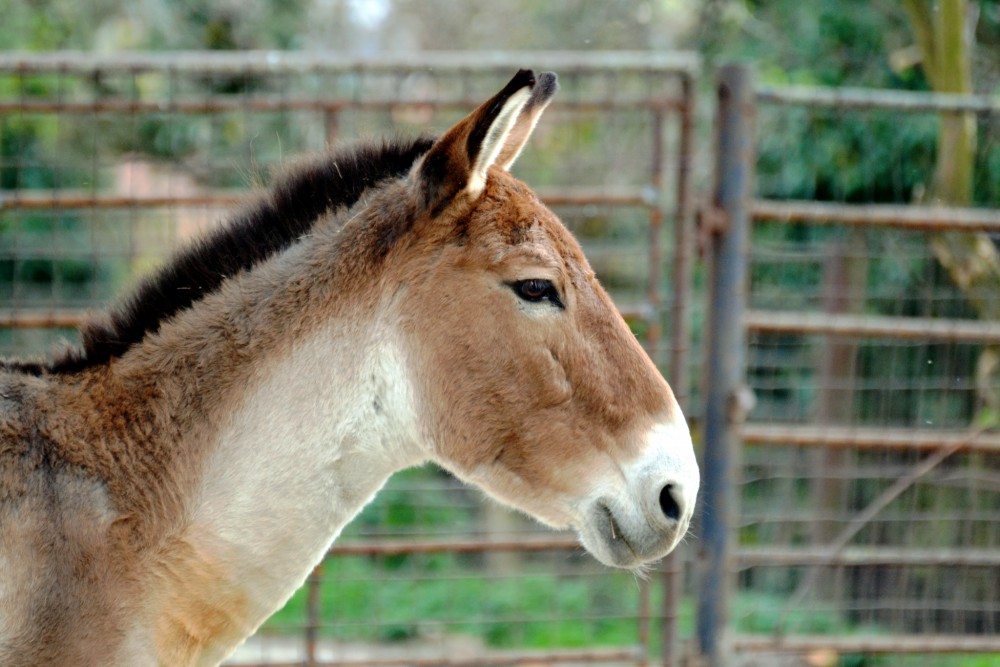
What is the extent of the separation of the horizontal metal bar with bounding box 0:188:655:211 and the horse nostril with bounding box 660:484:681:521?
7.17 feet

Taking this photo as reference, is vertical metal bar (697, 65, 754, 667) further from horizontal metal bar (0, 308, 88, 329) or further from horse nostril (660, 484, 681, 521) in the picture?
horizontal metal bar (0, 308, 88, 329)

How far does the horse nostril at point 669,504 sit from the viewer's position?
2.49 metres

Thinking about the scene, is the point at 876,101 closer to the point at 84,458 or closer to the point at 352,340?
the point at 352,340

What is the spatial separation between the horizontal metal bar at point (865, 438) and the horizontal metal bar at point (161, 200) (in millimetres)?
1191

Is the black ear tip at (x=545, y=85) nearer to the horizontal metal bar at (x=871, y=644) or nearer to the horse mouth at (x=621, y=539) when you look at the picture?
the horse mouth at (x=621, y=539)

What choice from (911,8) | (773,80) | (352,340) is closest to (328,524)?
(352,340)

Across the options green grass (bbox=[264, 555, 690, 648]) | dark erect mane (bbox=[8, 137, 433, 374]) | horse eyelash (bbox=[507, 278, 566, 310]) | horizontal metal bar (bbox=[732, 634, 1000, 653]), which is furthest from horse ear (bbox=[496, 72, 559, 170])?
green grass (bbox=[264, 555, 690, 648])

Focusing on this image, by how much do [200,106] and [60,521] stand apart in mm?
2510

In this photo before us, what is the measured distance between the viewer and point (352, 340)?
259 cm

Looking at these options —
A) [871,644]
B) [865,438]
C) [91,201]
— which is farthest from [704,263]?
[91,201]

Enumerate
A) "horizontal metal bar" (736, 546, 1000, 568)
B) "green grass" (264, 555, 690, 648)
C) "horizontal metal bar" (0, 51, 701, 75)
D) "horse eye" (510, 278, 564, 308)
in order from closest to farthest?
1. "horse eye" (510, 278, 564, 308)
2. "horizontal metal bar" (0, 51, 701, 75)
3. "horizontal metal bar" (736, 546, 1000, 568)
4. "green grass" (264, 555, 690, 648)

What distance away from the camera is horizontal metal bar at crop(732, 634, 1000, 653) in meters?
4.72

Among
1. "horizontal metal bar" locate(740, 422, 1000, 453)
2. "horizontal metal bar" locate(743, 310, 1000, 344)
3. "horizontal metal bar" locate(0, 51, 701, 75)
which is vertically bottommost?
"horizontal metal bar" locate(740, 422, 1000, 453)

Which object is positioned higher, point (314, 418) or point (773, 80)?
point (773, 80)
